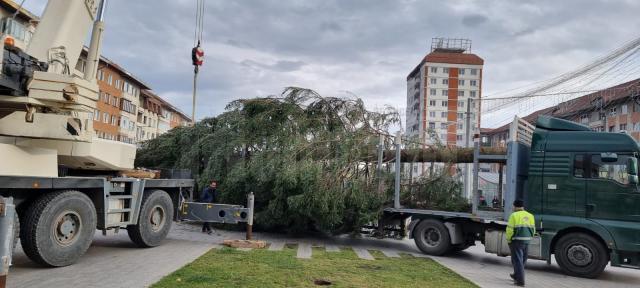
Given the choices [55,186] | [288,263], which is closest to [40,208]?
[55,186]

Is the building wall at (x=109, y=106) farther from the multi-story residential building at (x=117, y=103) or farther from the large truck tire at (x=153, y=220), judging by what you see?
the large truck tire at (x=153, y=220)

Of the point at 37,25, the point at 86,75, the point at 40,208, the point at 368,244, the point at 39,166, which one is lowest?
the point at 368,244

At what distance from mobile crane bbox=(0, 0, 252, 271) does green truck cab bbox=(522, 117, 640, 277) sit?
335 inches

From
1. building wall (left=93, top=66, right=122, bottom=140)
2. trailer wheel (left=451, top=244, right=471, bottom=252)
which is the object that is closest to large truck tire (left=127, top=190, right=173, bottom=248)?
trailer wheel (left=451, top=244, right=471, bottom=252)

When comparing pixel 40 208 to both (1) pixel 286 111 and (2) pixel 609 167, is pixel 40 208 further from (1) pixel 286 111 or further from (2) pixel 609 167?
(2) pixel 609 167

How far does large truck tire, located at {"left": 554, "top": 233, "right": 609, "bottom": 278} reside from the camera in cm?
1011

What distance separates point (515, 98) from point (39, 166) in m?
15.7

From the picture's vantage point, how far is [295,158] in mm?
14008

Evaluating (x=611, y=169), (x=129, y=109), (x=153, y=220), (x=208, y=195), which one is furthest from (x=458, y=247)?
(x=129, y=109)

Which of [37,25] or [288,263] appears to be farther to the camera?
[288,263]

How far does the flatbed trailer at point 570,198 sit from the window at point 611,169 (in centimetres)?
2

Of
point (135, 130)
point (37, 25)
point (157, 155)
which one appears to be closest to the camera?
point (37, 25)

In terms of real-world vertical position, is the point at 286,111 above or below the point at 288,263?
above

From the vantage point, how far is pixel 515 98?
18.5 meters
